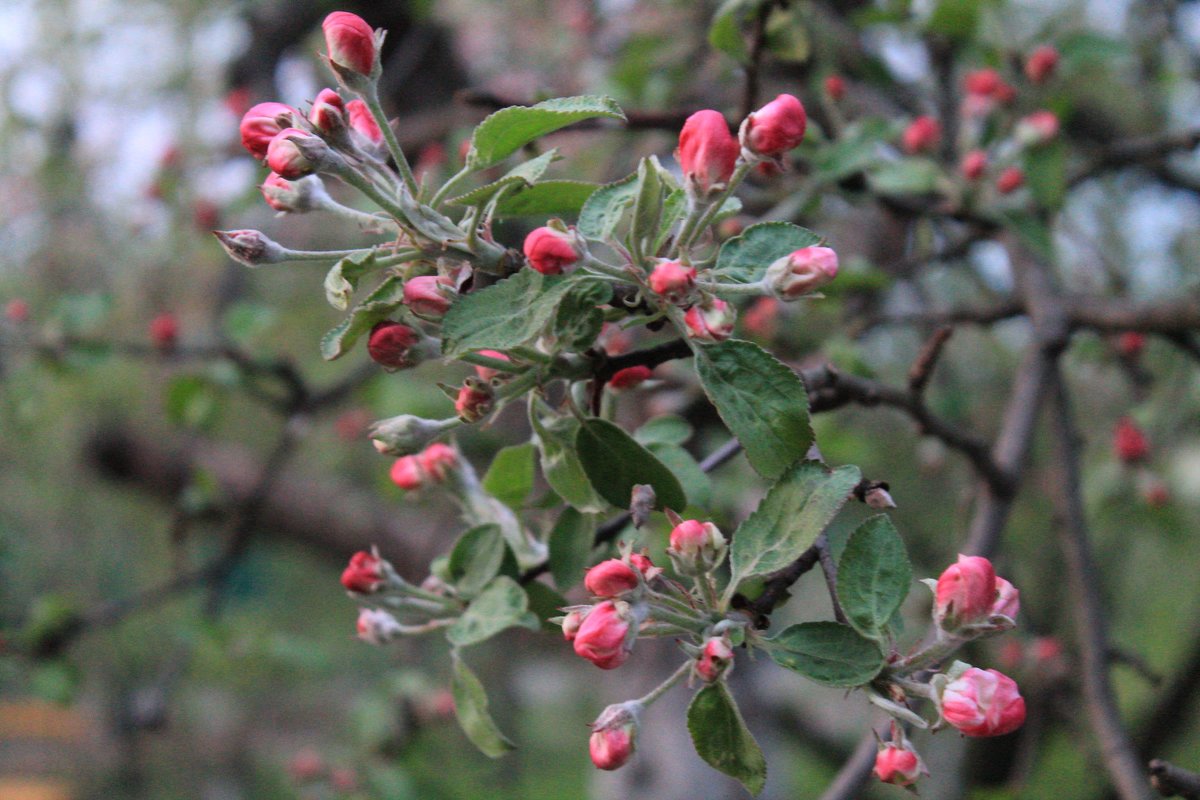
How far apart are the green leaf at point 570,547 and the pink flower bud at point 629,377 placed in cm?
9

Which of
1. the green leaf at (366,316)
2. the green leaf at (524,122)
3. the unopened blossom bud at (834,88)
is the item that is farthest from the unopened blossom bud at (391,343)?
the unopened blossom bud at (834,88)

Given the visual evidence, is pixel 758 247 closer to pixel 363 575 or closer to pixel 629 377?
pixel 629 377

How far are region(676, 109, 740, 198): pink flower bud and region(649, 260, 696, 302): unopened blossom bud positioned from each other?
6 centimetres

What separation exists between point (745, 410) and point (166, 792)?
6.29 metres

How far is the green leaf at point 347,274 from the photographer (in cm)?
56

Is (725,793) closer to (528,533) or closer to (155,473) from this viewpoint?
(528,533)

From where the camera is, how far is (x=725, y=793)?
6.62ft

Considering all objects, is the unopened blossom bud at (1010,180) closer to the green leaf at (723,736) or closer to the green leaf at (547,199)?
the green leaf at (547,199)

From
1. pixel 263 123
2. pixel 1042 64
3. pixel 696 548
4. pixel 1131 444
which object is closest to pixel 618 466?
pixel 696 548

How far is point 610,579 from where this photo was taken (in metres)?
0.54

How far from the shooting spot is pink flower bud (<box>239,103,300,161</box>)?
593 millimetres

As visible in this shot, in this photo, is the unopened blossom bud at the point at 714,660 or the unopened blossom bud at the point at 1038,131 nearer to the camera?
the unopened blossom bud at the point at 714,660

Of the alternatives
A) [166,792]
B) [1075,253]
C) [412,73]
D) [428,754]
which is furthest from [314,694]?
[1075,253]

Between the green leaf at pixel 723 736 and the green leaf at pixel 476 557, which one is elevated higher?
the green leaf at pixel 723 736
